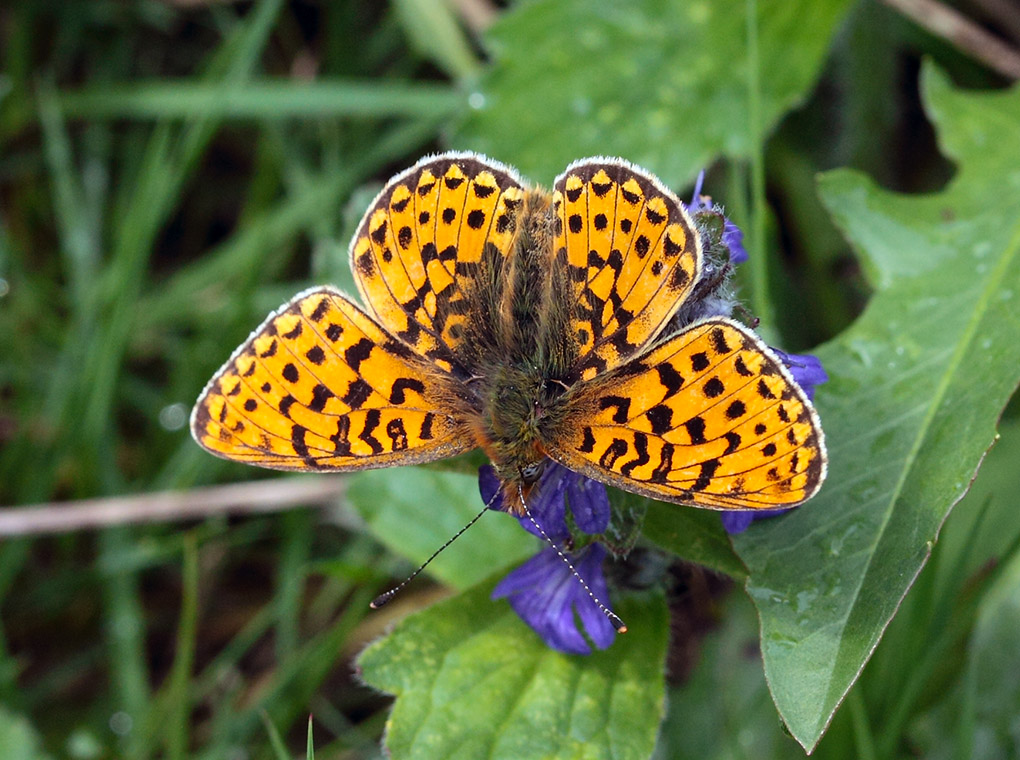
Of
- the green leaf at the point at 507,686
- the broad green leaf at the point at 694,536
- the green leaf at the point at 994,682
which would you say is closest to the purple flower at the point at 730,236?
the broad green leaf at the point at 694,536

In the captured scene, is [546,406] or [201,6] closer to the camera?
[546,406]

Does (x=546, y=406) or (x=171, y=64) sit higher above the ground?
(x=171, y=64)

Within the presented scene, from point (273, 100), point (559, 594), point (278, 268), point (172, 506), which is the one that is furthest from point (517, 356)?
Answer: point (273, 100)

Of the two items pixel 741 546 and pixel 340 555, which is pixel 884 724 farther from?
pixel 340 555

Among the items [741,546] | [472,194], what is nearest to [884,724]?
[741,546]

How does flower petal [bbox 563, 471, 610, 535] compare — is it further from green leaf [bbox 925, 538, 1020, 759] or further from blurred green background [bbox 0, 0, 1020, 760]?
green leaf [bbox 925, 538, 1020, 759]

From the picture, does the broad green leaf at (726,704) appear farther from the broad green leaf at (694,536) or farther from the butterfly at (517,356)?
the butterfly at (517,356)

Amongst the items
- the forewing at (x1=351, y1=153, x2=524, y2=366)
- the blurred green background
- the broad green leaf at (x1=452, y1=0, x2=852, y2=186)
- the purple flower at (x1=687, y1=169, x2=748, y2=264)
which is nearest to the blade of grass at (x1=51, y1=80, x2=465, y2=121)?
the blurred green background
